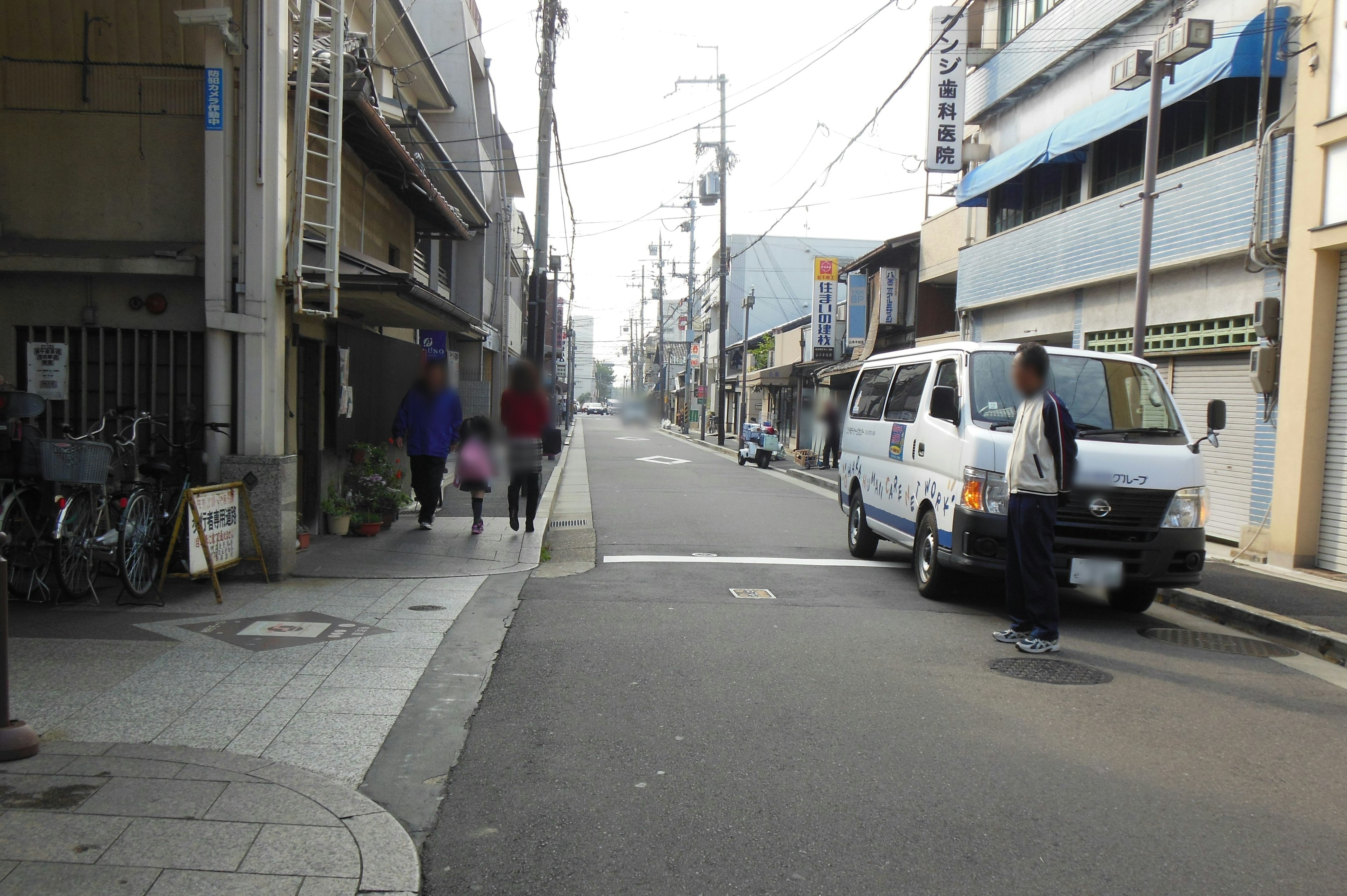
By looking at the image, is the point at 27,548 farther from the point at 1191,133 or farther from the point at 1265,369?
the point at 1191,133

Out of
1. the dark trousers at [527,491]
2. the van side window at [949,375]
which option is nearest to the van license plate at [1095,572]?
the van side window at [949,375]

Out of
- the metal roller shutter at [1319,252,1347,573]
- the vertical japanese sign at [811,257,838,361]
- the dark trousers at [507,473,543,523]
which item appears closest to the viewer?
the metal roller shutter at [1319,252,1347,573]

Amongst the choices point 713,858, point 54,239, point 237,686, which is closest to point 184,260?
point 54,239

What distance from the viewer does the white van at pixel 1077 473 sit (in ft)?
22.6

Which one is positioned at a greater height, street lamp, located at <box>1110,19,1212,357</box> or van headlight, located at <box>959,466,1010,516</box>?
street lamp, located at <box>1110,19,1212,357</box>

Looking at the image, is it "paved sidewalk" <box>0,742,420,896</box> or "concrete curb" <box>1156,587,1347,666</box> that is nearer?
"paved sidewalk" <box>0,742,420,896</box>

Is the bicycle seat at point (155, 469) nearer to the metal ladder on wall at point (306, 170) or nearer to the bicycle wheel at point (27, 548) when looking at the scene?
Answer: the bicycle wheel at point (27, 548)

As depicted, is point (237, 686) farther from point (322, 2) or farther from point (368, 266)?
point (322, 2)

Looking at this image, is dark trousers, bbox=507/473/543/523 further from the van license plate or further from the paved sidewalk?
the paved sidewalk

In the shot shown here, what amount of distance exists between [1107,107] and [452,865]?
13.9m

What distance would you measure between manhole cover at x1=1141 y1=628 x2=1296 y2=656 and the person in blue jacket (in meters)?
7.02

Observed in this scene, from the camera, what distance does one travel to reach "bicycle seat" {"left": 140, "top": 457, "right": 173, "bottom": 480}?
686 cm

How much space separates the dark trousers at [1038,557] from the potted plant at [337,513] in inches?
267

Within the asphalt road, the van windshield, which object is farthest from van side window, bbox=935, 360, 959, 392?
the asphalt road
